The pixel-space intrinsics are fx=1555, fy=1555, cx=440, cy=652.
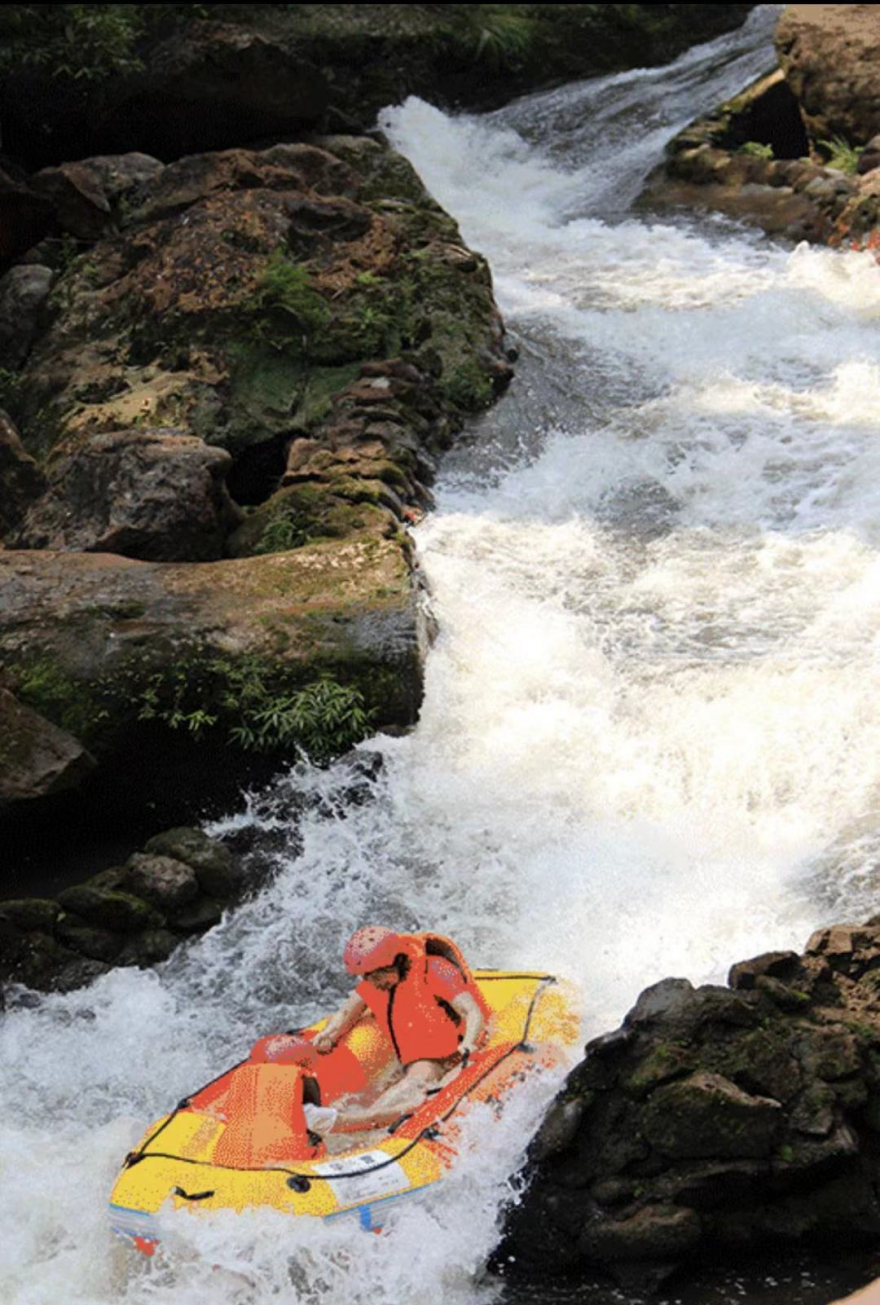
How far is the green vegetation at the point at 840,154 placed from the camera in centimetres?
1470

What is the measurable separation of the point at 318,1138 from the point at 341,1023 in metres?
0.59

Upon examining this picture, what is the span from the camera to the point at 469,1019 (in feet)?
21.4

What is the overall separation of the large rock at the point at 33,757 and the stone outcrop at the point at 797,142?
8.66 m

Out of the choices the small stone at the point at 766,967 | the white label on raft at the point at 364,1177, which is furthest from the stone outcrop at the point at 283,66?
the white label on raft at the point at 364,1177

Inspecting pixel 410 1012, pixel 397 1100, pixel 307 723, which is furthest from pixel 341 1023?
pixel 307 723

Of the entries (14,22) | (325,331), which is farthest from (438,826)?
(14,22)

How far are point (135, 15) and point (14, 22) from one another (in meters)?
1.20

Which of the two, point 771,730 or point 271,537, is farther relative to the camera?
point 271,537

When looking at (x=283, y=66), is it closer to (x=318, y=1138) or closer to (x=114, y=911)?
(x=114, y=911)

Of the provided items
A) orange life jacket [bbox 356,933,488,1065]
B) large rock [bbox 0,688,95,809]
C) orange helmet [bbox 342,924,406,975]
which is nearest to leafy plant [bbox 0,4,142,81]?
large rock [bbox 0,688,95,809]

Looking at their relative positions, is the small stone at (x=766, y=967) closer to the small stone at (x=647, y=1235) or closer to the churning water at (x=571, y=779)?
the churning water at (x=571, y=779)

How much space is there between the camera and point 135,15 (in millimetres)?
15641

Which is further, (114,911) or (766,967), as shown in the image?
(114,911)

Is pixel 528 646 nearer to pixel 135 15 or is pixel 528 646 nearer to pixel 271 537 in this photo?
pixel 271 537
